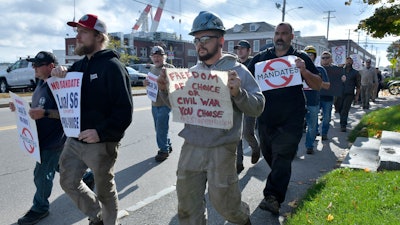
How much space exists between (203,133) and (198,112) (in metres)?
0.18

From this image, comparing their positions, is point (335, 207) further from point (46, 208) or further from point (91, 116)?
point (46, 208)

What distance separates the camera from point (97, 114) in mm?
3266

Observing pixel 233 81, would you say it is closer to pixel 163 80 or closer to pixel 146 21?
pixel 163 80

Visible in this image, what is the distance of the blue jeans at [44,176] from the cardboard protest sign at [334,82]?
6.68 m

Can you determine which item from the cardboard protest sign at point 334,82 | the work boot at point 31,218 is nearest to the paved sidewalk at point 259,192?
the work boot at point 31,218

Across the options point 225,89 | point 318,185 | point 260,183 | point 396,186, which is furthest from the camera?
point 260,183

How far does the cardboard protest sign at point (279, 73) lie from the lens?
13.9 ft

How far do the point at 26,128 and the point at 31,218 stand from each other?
986mm

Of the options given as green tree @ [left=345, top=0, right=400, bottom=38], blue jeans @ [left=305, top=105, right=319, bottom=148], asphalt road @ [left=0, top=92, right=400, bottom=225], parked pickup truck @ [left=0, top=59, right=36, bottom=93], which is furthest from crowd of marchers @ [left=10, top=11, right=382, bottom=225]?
parked pickup truck @ [left=0, top=59, right=36, bottom=93]

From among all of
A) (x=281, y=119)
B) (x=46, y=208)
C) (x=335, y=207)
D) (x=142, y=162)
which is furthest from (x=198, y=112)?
(x=142, y=162)

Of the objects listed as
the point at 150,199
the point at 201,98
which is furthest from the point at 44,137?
the point at 201,98

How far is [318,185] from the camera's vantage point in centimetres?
480

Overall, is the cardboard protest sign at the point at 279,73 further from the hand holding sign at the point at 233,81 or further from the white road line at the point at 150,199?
the white road line at the point at 150,199

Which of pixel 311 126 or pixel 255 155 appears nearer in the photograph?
pixel 255 155
